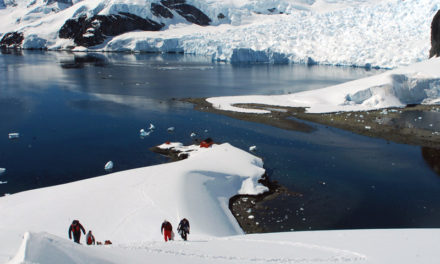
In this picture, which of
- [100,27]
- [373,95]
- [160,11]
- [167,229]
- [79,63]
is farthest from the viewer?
[160,11]

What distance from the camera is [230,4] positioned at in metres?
141

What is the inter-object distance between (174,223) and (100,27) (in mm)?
123462

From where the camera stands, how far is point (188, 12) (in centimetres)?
13912

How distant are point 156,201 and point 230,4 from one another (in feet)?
440

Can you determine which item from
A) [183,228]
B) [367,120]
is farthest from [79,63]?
[183,228]

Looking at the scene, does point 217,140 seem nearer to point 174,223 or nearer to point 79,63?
point 174,223

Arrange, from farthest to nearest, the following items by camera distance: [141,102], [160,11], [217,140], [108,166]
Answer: [160,11] → [141,102] → [217,140] → [108,166]

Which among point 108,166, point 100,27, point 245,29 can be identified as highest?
point 100,27

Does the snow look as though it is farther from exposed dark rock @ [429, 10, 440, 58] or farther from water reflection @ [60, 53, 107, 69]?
water reflection @ [60, 53, 107, 69]

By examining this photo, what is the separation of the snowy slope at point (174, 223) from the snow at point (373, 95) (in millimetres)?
19817

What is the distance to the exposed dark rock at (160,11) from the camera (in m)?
134

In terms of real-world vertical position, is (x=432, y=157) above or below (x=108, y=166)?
below

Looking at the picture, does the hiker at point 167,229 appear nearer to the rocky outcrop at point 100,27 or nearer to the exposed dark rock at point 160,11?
the rocky outcrop at point 100,27

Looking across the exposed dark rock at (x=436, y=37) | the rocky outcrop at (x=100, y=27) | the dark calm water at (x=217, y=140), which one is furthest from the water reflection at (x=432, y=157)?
the rocky outcrop at (x=100, y=27)
